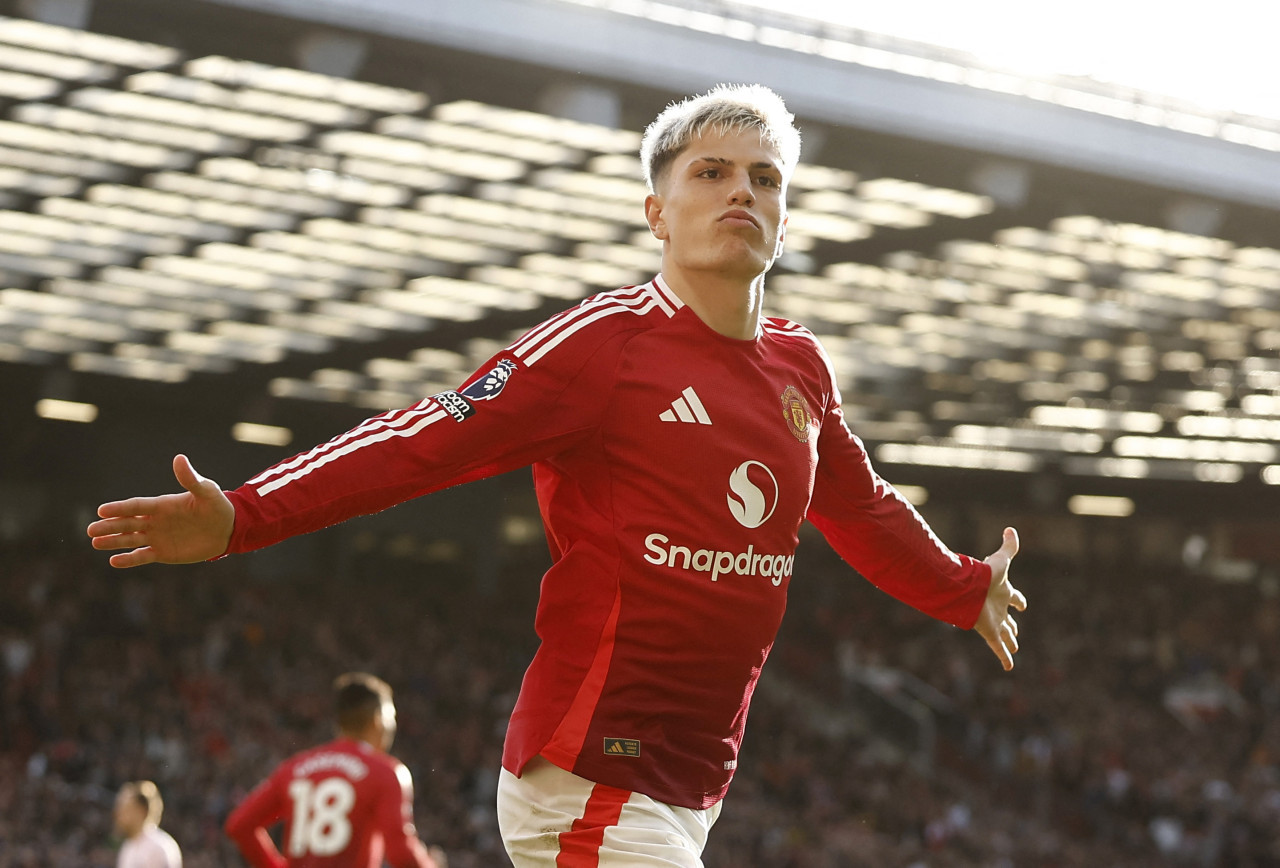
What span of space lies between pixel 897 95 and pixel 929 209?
3.62m

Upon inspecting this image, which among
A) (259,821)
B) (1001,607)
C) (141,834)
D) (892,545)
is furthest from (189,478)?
(141,834)

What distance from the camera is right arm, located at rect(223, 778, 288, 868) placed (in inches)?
257

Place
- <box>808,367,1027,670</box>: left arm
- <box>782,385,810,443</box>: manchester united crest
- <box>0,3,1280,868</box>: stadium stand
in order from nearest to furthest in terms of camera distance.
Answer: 1. <box>782,385,810,443</box>: manchester united crest
2. <box>808,367,1027,670</box>: left arm
3. <box>0,3,1280,868</box>: stadium stand

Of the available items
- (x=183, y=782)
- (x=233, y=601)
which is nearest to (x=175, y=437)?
(x=233, y=601)

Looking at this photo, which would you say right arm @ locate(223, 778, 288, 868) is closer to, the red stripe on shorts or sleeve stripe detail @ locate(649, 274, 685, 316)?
the red stripe on shorts

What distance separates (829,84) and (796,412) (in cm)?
1124

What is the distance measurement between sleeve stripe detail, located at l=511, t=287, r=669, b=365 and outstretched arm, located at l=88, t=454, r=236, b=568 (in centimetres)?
71

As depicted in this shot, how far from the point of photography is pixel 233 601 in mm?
30766

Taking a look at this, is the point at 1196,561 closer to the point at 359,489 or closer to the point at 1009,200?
the point at 1009,200

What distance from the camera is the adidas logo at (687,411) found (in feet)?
10.00

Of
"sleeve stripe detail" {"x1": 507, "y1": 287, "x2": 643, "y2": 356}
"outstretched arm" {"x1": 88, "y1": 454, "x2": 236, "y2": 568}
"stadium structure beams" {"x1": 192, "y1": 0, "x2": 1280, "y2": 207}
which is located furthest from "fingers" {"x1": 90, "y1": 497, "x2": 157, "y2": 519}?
"stadium structure beams" {"x1": 192, "y1": 0, "x2": 1280, "y2": 207}

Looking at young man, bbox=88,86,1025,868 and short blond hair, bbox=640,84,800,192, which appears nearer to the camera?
young man, bbox=88,86,1025,868

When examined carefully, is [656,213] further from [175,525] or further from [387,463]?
[175,525]

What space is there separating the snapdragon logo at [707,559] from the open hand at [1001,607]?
35.7 inches
